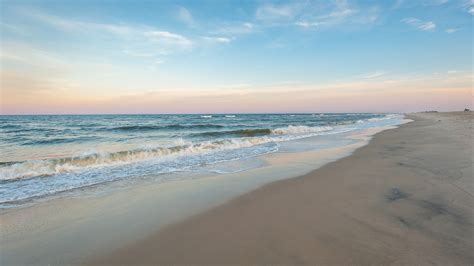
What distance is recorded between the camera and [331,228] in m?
3.40

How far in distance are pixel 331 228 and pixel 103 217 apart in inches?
143

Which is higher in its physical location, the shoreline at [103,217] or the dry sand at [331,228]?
the dry sand at [331,228]

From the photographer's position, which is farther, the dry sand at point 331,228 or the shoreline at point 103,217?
the shoreline at point 103,217

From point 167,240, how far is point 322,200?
9.53 ft

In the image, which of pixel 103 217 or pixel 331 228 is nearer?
pixel 331 228

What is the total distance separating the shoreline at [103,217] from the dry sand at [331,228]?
0.33 m

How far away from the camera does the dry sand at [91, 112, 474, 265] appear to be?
108 inches

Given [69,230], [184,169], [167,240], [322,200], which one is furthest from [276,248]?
[184,169]

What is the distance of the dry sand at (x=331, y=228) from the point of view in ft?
8.98

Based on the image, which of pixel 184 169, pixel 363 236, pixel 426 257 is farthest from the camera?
pixel 184 169

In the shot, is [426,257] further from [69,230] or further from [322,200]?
[69,230]

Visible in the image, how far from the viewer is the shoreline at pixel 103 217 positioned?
305 centimetres

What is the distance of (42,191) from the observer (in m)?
5.51

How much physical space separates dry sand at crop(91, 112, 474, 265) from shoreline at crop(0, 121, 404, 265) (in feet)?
1.07
